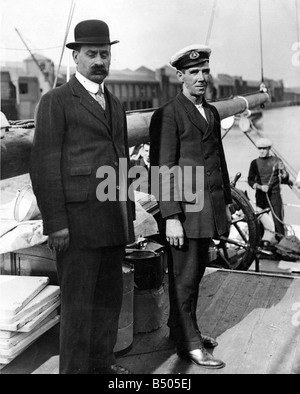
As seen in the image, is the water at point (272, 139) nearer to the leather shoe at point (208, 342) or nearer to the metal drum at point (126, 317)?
the leather shoe at point (208, 342)

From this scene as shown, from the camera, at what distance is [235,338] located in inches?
124

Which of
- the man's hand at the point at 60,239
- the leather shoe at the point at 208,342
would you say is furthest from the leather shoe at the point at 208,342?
the man's hand at the point at 60,239

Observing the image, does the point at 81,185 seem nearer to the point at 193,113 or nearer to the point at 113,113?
the point at 113,113

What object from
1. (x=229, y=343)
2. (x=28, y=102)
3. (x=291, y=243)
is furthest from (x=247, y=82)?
(x=229, y=343)

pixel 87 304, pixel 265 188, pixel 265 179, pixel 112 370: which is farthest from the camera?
pixel 265 179

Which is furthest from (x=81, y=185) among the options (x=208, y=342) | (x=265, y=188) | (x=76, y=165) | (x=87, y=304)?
(x=265, y=188)

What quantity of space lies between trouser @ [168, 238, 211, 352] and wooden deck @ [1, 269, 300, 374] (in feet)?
0.51

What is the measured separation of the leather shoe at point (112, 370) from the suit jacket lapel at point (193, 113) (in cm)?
137

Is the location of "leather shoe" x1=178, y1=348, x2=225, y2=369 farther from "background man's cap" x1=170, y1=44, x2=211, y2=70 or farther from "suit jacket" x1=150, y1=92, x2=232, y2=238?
"background man's cap" x1=170, y1=44, x2=211, y2=70

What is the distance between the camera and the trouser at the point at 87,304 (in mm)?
2355

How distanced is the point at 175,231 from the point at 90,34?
1.12 metres
